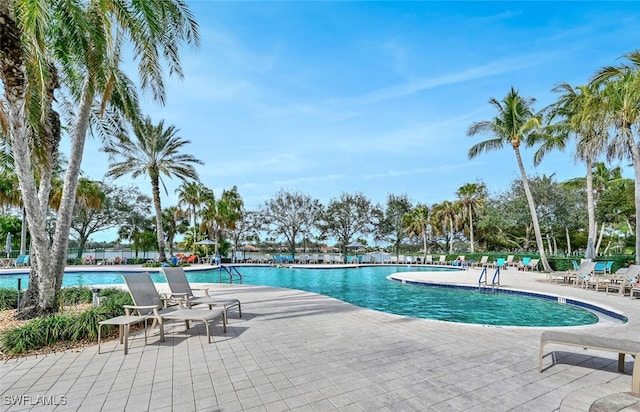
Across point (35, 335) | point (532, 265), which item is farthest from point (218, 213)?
point (35, 335)

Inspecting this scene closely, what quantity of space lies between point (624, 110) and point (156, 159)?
81.6 ft

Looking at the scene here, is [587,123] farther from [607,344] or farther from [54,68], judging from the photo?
[54,68]

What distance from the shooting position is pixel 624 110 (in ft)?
44.2

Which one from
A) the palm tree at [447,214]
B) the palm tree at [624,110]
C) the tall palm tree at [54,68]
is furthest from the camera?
the palm tree at [447,214]

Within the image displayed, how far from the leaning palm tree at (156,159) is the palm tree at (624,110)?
22.7 meters

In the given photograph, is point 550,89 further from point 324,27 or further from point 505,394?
point 505,394

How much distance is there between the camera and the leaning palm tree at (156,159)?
2170cm

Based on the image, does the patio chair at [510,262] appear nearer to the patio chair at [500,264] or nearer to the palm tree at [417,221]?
the patio chair at [500,264]

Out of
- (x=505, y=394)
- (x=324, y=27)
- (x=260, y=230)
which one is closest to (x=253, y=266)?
(x=260, y=230)

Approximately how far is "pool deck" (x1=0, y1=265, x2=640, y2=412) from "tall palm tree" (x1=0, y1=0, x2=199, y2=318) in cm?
274

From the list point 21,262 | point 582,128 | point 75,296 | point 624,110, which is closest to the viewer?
point 75,296

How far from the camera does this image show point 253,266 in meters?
26.5

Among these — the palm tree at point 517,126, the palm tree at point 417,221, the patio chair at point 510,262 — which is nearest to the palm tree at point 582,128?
the palm tree at point 517,126

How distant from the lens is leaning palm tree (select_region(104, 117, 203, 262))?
71.2 feet
